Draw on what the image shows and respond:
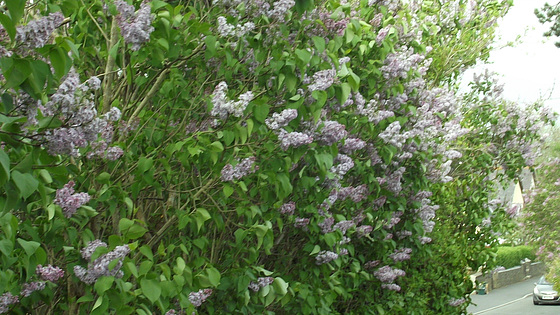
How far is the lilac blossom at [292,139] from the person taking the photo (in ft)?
12.4

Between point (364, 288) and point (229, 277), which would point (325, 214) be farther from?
point (364, 288)

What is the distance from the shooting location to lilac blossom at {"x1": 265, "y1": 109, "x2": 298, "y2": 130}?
374 cm

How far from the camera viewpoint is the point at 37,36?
2266 millimetres

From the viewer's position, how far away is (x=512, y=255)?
4741cm

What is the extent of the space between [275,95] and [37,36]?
2132 mm

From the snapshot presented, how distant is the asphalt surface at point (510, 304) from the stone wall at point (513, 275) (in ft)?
1.50

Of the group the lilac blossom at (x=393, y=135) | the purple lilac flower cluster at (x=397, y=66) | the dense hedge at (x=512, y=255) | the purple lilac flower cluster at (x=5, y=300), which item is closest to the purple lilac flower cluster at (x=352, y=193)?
the lilac blossom at (x=393, y=135)

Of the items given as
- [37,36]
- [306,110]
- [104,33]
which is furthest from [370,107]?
[37,36]

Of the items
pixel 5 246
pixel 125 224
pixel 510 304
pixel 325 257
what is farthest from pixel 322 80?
pixel 510 304

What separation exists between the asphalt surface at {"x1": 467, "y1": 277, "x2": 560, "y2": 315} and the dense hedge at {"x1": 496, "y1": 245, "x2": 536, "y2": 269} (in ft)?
6.10

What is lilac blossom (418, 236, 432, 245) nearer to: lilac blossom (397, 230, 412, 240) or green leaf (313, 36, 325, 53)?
lilac blossom (397, 230, 412, 240)

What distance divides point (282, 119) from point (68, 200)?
3.90ft

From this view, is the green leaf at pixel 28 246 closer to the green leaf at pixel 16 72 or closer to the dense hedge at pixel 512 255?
the green leaf at pixel 16 72

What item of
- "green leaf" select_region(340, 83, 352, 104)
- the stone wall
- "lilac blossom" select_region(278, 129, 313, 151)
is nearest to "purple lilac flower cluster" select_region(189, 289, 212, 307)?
"lilac blossom" select_region(278, 129, 313, 151)
